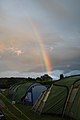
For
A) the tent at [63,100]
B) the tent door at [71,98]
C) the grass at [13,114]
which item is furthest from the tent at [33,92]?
the tent door at [71,98]

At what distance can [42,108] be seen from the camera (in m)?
21.6

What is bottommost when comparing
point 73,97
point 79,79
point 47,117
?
point 47,117

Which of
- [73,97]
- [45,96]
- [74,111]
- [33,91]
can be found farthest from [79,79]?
[33,91]

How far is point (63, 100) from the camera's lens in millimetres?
20188

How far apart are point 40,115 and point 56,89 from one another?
2.46 meters

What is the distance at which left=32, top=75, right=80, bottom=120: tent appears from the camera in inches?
714

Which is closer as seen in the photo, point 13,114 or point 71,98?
point 71,98

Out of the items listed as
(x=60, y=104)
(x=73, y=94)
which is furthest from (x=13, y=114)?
(x=73, y=94)

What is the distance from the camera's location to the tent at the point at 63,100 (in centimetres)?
1812

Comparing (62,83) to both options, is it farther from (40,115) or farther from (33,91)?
(33,91)

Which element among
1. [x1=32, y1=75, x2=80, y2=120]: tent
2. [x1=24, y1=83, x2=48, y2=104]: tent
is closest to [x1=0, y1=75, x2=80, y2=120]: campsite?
[x1=32, y1=75, x2=80, y2=120]: tent

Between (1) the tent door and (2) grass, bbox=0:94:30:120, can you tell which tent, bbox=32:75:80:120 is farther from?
→ (2) grass, bbox=0:94:30:120

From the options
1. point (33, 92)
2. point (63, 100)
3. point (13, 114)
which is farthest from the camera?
point (33, 92)

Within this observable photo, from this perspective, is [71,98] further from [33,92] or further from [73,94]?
[33,92]
